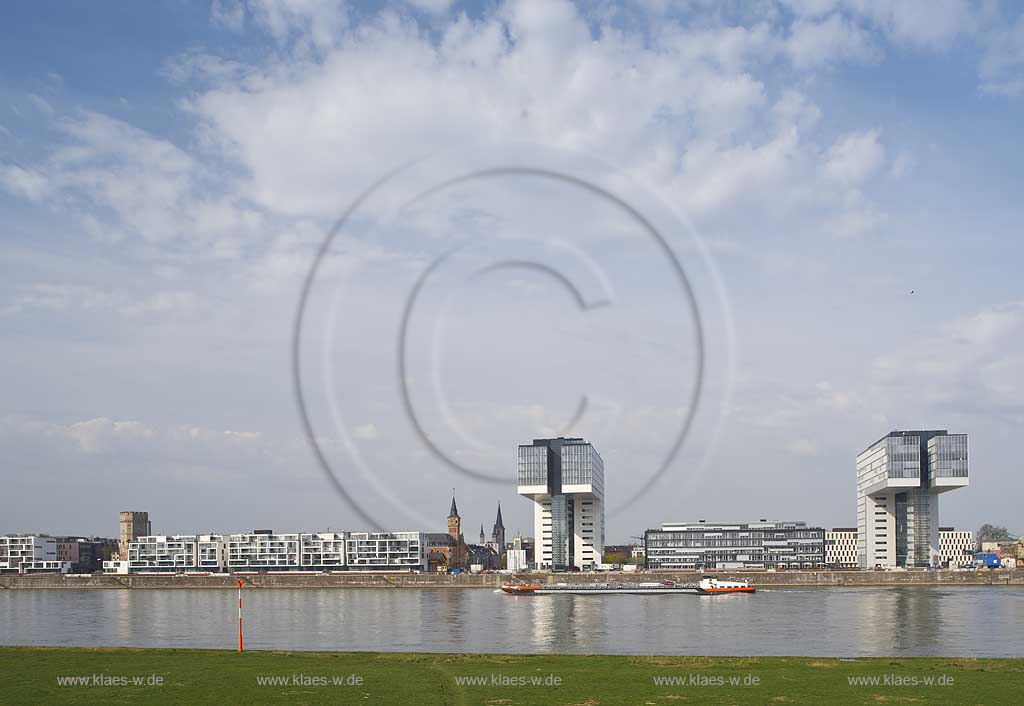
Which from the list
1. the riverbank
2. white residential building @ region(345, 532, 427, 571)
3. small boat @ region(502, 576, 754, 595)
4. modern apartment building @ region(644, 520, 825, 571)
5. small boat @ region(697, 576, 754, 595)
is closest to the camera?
small boat @ region(697, 576, 754, 595)

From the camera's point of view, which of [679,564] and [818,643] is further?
[679,564]

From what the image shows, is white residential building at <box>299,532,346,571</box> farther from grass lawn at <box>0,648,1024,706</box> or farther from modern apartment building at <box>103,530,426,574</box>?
grass lawn at <box>0,648,1024,706</box>

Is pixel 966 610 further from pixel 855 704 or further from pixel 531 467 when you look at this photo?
pixel 531 467

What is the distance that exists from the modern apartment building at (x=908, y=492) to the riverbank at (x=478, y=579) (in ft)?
57.9

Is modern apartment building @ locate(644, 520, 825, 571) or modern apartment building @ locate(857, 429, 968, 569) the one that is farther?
modern apartment building @ locate(644, 520, 825, 571)

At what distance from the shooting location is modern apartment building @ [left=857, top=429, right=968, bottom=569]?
5443 inches

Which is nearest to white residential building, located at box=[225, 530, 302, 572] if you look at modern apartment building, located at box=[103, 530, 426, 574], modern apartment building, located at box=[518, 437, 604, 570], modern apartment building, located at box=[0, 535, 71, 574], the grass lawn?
modern apartment building, located at box=[103, 530, 426, 574]

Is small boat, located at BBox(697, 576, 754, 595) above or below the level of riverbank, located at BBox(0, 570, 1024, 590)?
above

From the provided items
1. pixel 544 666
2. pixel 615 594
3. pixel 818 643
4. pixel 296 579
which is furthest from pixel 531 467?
pixel 544 666

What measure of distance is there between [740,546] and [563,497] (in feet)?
158

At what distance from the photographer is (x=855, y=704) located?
20.6 meters

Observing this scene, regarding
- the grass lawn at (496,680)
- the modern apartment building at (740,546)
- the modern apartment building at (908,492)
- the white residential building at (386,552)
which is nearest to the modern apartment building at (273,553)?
the white residential building at (386,552)

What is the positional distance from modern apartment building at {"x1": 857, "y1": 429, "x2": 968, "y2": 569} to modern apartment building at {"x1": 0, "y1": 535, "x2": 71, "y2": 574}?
136490 mm

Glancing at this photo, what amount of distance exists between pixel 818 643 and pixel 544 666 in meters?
17.7
